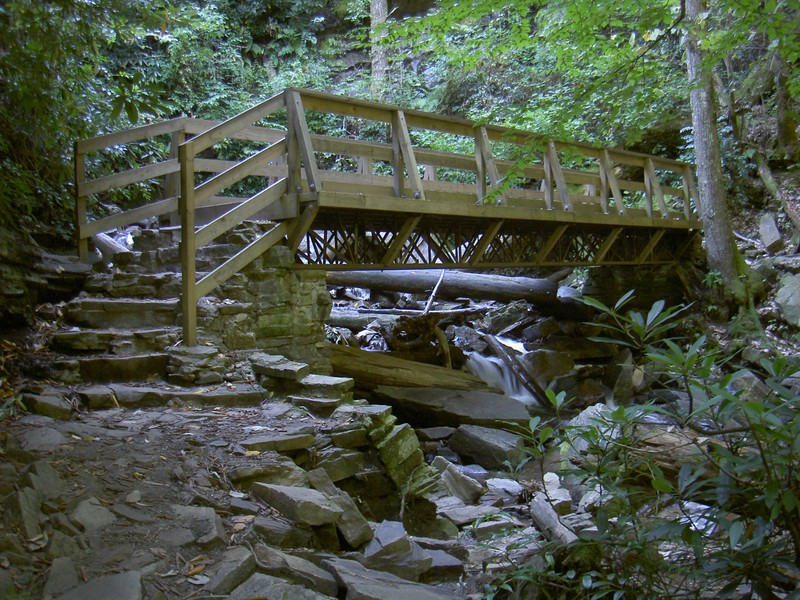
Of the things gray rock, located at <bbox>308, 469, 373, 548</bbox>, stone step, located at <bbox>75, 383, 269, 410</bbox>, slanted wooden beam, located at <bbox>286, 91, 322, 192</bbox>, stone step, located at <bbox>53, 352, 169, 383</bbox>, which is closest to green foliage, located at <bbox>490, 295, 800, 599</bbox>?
gray rock, located at <bbox>308, 469, 373, 548</bbox>

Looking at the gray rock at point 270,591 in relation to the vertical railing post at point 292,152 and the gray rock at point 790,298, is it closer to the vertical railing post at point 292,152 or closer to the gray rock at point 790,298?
the vertical railing post at point 292,152

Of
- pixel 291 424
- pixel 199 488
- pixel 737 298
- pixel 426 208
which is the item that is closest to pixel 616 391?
pixel 737 298

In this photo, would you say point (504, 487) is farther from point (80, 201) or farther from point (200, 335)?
point (80, 201)

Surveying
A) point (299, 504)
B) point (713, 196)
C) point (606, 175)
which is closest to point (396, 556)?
point (299, 504)

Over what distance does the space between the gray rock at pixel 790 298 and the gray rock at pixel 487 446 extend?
6.30 metres

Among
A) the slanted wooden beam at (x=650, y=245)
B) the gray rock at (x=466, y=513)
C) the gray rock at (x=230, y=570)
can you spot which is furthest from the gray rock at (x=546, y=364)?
the gray rock at (x=230, y=570)

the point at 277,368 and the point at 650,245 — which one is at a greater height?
the point at 650,245

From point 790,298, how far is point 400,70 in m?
13.1

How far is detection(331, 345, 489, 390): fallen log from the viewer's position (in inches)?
338

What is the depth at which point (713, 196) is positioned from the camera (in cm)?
1216

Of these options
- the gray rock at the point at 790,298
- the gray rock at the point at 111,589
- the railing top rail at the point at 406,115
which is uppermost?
the railing top rail at the point at 406,115

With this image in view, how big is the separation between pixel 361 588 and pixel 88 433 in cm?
219

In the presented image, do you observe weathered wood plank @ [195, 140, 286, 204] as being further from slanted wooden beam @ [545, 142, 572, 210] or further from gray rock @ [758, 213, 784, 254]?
gray rock @ [758, 213, 784, 254]

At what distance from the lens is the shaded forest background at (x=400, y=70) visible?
15.5 feet
